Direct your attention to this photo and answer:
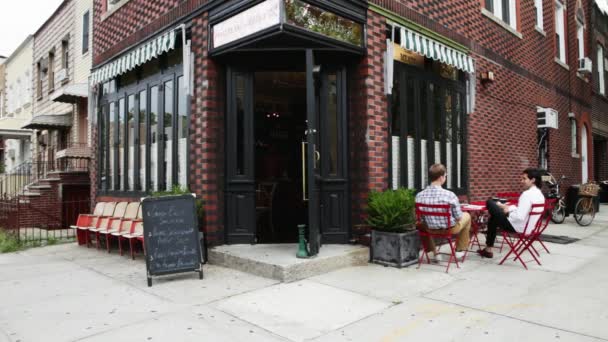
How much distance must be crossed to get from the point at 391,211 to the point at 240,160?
99.6 inches

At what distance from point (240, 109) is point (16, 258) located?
5043 millimetres

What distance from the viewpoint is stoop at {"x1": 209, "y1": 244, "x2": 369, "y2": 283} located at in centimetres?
536

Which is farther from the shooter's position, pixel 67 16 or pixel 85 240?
pixel 67 16

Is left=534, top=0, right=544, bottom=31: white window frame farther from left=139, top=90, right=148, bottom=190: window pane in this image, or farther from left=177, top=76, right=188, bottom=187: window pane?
left=139, top=90, right=148, bottom=190: window pane

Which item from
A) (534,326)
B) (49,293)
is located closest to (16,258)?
(49,293)

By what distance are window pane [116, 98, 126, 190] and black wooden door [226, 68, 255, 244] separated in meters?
3.88

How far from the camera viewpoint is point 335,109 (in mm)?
6789

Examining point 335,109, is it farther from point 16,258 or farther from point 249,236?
point 16,258

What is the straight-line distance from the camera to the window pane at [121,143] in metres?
9.51

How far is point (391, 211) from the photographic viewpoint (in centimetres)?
600

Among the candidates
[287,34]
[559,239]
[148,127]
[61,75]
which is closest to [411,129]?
[287,34]

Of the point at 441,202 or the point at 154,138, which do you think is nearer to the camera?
the point at 441,202

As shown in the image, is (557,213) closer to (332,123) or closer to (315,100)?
(332,123)

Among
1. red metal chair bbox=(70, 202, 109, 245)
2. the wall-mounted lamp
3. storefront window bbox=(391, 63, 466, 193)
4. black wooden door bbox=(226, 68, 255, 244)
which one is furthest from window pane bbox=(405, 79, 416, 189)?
red metal chair bbox=(70, 202, 109, 245)
